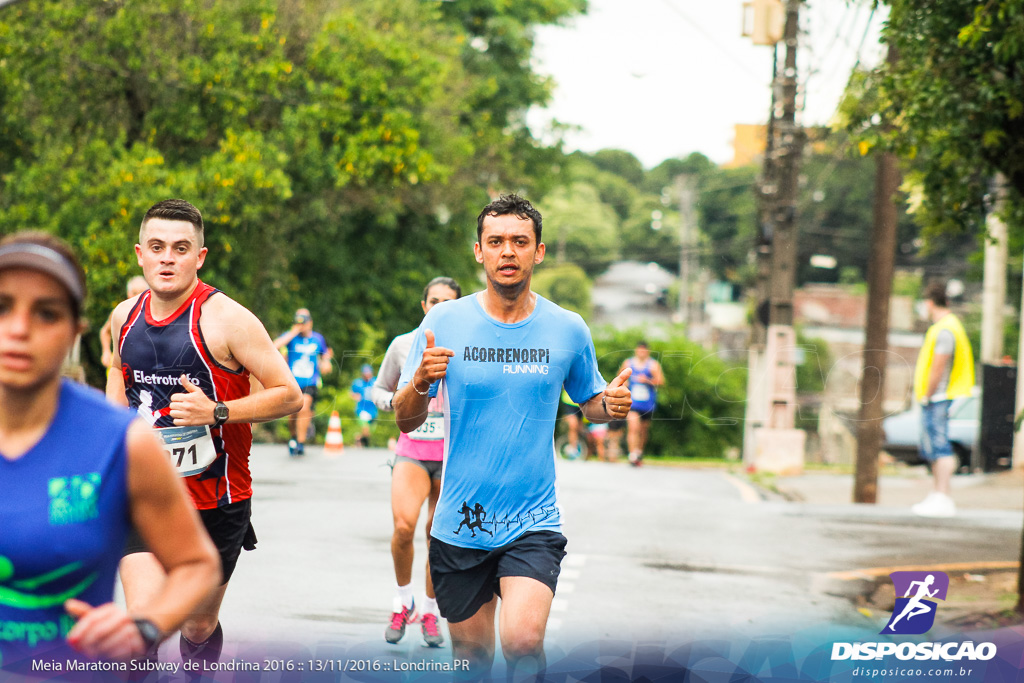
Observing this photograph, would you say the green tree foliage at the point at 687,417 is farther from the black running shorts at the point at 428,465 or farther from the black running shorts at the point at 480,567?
the black running shorts at the point at 480,567

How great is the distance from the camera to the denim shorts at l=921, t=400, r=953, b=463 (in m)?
10.1

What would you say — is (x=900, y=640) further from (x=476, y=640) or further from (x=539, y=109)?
(x=539, y=109)

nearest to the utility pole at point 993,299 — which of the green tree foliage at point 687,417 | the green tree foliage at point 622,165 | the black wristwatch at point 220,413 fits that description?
the green tree foliage at point 687,417

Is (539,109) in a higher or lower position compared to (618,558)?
higher

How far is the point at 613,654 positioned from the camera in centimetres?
625

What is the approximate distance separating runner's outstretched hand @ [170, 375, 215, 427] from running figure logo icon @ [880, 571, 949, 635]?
4.16m

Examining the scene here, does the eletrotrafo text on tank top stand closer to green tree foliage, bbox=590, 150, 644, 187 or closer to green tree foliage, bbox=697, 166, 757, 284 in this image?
green tree foliage, bbox=697, 166, 757, 284

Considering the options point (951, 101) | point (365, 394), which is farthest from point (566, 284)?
point (951, 101)

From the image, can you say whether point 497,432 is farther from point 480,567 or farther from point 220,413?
point 220,413

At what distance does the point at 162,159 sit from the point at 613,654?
13696 mm

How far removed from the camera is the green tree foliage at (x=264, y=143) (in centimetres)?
1688

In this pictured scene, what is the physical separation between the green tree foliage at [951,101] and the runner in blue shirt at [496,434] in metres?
3.60

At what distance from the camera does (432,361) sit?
4000 millimetres

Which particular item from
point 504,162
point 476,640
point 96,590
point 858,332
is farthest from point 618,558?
point 858,332
